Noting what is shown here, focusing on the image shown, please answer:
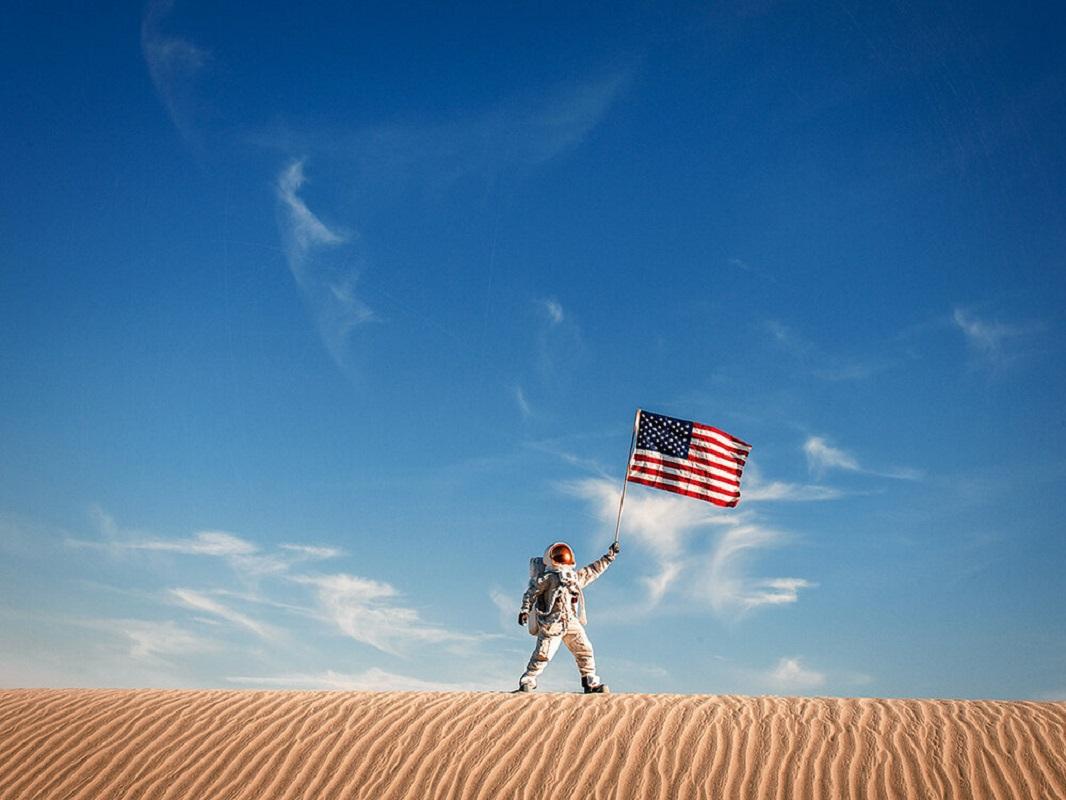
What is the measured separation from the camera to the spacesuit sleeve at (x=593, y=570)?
10.9 m

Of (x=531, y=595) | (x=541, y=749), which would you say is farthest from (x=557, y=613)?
(x=541, y=749)

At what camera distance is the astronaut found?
10492 millimetres

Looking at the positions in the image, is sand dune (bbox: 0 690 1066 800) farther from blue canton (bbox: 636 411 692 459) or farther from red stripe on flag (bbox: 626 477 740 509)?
blue canton (bbox: 636 411 692 459)

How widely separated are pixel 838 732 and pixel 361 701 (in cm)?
500

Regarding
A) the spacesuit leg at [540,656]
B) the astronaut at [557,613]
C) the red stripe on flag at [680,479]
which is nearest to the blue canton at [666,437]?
the red stripe on flag at [680,479]

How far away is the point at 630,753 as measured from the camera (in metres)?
8.39

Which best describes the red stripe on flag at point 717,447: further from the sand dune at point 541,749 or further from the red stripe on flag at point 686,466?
the sand dune at point 541,749

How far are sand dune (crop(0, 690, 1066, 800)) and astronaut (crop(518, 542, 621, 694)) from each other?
620mm

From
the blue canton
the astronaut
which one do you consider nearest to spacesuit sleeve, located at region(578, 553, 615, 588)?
the astronaut

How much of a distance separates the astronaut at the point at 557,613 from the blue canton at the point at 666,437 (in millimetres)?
2026

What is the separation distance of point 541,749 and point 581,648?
6.94 feet

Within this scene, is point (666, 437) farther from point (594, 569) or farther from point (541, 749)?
point (541, 749)

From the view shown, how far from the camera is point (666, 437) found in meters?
12.4

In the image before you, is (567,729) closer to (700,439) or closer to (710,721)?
(710,721)
